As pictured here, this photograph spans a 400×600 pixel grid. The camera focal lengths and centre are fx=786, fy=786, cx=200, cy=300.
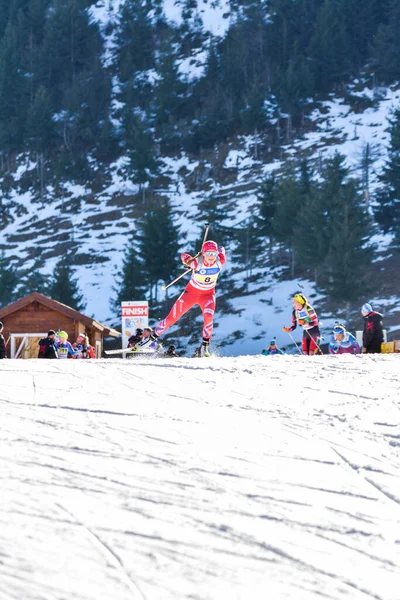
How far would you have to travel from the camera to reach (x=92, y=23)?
3487 inches

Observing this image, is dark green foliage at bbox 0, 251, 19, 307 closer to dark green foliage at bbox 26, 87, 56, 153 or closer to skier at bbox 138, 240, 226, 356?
dark green foliage at bbox 26, 87, 56, 153

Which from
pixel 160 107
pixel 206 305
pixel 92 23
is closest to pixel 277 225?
pixel 160 107

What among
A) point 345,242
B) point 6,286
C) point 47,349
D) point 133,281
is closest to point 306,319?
point 47,349

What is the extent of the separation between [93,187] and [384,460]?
217ft

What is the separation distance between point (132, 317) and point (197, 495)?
46.1 ft

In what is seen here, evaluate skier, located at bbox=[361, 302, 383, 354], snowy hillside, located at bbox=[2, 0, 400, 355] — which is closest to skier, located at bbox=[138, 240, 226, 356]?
skier, located at bbox=[361, 302, 383, 354]

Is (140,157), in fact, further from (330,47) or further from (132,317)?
(132,317)

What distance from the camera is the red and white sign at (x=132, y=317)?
1811 cm

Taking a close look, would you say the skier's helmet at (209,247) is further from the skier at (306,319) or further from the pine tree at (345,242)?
the pine tree at (345,242)

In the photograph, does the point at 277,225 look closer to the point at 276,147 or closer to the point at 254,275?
the point at 254,275

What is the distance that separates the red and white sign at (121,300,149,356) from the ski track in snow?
36.5 feet

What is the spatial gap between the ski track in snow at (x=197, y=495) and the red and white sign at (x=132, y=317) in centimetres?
1113

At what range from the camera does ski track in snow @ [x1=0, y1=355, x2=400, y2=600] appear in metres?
3.47

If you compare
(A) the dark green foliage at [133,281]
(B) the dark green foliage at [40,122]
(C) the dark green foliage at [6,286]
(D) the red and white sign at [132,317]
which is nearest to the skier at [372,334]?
(D) the red and white sign at [132,317]
